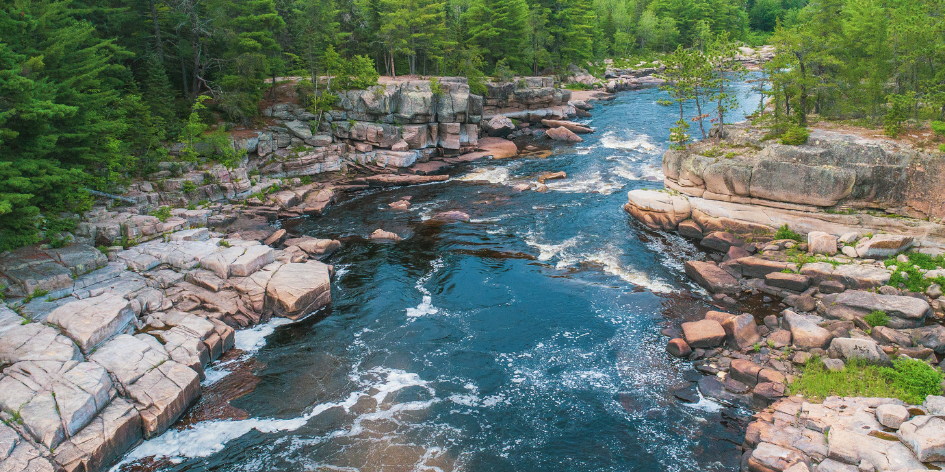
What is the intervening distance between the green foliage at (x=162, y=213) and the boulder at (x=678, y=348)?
2683 cm

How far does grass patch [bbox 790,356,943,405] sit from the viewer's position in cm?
1556

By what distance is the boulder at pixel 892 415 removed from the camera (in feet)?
44.4

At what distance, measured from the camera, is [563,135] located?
56.4 m

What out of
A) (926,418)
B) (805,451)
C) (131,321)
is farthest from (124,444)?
A: (926,418)

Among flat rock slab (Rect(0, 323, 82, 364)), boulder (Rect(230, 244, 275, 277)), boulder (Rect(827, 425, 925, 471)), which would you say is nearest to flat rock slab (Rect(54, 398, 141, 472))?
flat rock slab (Rect(0, 323, 82, 364))

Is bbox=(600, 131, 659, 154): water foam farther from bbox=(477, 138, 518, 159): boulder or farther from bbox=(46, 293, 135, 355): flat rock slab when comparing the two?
bbox=(46, 293, 135, 355): flat rock slab

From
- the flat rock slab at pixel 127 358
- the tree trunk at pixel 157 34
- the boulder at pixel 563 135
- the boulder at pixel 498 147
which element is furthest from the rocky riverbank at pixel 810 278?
the tree trunk at pixel 157 34

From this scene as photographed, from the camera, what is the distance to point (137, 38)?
42312 millimetres

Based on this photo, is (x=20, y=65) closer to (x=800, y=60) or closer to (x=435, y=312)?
(x=435, y=312)

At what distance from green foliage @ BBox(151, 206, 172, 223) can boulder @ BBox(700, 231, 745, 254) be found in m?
29.9

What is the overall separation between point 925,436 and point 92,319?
24780 mm

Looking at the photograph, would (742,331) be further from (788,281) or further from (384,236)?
(384,236)

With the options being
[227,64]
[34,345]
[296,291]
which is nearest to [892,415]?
[296,291]

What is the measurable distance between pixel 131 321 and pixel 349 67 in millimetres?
33902
